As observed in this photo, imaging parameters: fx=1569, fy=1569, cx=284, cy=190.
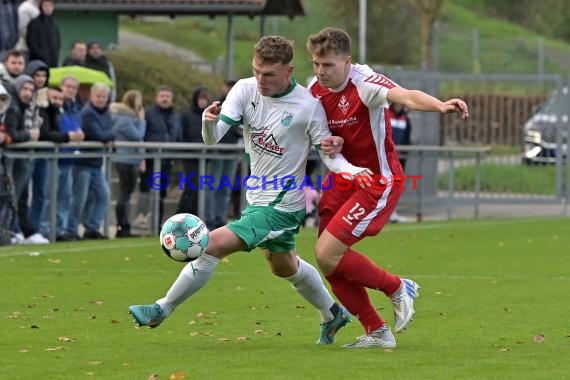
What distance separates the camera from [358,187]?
384 inches

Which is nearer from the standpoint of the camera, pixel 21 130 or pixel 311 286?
pixel 311 286

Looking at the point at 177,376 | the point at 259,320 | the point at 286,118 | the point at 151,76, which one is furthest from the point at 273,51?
the point at 151,76

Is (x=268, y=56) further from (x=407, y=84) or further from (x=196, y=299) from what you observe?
(x=407, y=84)

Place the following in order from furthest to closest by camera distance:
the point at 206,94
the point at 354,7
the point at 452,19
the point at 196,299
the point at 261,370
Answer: the point at 452,19, the point at 354,7, the point at 206,94, the point at 196,299, the point at 261,370

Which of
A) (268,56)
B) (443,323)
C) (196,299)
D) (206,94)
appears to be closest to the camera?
(268,56)

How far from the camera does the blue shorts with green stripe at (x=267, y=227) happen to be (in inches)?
376

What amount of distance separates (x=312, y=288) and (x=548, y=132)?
689 inches

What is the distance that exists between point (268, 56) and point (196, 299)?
3.84 m

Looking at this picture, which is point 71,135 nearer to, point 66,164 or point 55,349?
point 66,164

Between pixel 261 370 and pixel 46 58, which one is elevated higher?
pixel 46 58

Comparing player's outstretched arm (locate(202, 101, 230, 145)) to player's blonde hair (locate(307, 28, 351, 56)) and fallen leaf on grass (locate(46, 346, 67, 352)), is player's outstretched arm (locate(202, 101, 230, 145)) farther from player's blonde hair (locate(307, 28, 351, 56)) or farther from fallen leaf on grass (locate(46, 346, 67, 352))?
fallen leaf on grass (locate(46, 346, 67, 352))

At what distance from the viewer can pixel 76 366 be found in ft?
28.6

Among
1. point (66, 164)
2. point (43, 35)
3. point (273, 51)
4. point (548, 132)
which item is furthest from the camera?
point (548, 132)

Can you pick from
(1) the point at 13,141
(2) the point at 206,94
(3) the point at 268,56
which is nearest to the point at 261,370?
(3) the point at 268,56
